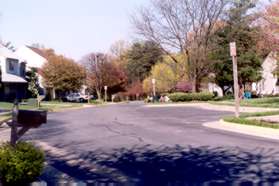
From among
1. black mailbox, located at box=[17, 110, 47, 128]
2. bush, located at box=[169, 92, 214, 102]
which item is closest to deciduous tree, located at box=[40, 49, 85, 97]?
bush, located at box=[169, 92, 214, 102]

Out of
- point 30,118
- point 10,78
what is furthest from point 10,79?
point 30,118

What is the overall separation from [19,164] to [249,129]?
1061cm

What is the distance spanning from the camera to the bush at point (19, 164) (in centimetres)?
706

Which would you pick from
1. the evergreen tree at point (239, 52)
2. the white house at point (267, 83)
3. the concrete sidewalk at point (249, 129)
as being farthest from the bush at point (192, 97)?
the concrete sidewalk at point (249, 129)

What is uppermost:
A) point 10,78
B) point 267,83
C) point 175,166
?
point 10,78

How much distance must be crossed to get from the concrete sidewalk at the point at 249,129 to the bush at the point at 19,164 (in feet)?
28.4

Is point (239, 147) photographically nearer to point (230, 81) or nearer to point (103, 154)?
point (103, 154)

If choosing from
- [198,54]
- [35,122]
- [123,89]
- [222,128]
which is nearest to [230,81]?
[198,54]

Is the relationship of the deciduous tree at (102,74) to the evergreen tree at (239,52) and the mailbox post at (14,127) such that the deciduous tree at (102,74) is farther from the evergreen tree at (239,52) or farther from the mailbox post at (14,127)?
the mailbox post at (14,127)

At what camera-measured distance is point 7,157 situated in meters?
7.11

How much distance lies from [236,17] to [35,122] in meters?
52.5

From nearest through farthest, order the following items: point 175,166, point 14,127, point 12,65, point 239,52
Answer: point 14,127, point 175,166, point 239,52, point 12,65

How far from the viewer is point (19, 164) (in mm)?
7051

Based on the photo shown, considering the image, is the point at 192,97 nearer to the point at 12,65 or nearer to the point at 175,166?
the point at 12,65
